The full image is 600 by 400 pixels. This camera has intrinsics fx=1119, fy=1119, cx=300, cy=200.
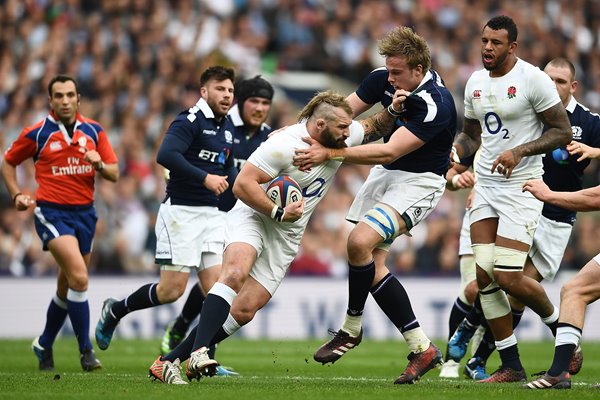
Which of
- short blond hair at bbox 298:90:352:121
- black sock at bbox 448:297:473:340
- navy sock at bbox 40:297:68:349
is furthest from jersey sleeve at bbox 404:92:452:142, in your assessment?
navy sock at bbox 40:297:68:349

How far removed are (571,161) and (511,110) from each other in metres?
1.62

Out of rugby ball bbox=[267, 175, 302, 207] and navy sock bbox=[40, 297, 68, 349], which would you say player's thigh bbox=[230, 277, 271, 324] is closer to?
rugby ball bbox=[267, 175, 302, 207]

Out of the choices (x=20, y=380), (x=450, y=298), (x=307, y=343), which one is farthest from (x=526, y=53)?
(x=20, y=380)

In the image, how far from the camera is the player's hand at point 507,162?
9.34m

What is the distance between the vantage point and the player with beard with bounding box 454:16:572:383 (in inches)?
377

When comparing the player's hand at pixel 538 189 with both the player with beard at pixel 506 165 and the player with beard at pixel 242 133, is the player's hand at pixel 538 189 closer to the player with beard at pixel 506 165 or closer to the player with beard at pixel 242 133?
the player with beard at pixel 506 165

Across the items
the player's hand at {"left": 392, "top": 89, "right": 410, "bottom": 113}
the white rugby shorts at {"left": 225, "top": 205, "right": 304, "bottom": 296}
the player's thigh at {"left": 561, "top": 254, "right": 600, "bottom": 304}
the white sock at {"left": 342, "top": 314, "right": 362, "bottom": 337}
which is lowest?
the white sock at {"left": 342, "top": 314, "right": 362, "bottom": 337}

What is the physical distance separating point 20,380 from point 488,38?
5.05 m

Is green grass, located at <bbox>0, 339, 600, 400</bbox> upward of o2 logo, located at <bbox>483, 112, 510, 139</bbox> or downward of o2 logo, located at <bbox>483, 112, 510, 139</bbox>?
downward

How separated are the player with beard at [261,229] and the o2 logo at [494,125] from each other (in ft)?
3.74

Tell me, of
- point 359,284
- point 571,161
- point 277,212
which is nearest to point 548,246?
point 571,161

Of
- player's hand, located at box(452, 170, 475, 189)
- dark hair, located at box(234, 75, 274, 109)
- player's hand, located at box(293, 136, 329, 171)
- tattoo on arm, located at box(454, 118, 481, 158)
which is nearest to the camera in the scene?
player's hand, located at box(293, 136, 329, 171)

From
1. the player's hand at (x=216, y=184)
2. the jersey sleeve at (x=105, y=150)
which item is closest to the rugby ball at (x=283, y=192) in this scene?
the player's hand at (x=216, y=184)

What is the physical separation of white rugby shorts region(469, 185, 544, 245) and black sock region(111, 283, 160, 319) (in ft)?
11.8
